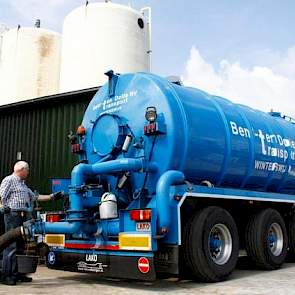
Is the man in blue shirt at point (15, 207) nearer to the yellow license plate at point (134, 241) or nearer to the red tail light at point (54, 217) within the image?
the red tail light at point (54, 217)

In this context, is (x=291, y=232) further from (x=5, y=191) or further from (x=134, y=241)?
(x=5, y=191)

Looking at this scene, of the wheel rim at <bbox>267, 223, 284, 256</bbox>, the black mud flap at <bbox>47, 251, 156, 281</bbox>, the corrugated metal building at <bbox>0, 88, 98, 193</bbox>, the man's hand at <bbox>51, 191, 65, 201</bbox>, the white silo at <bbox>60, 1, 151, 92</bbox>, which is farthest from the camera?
the white silo at <bbox>60, 1, 151, 92</bbox>

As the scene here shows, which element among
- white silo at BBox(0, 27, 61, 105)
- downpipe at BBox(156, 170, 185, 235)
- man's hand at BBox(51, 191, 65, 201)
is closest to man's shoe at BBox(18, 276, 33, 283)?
man's hand at BBox(51, 191, 65, 201)

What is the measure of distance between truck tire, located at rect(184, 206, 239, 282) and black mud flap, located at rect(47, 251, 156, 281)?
0.72m

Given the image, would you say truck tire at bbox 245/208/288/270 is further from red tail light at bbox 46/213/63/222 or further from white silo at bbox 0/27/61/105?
white silo at bbox 0/27/61/105

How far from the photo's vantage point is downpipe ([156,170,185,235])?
6379 millimetres

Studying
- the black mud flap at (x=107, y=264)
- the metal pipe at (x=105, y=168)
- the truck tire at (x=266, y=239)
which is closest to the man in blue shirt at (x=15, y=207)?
the black mud flap at (x=107, y=264)

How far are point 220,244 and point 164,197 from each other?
4.58ft

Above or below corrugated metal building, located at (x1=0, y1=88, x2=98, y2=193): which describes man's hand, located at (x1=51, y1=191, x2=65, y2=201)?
below

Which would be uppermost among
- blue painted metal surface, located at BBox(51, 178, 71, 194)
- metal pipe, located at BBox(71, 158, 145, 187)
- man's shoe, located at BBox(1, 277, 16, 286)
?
metal pipe, located at BBox(71, 158, 145, 187)

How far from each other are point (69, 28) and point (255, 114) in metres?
12.4

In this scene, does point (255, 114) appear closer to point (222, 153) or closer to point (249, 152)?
point (249, 152)

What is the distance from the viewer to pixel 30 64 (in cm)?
→ 2117

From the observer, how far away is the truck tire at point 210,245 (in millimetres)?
6703
